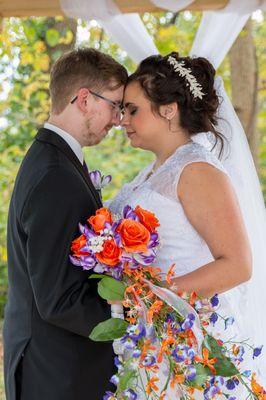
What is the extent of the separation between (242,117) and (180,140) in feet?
9.05

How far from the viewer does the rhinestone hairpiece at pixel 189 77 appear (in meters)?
3.20

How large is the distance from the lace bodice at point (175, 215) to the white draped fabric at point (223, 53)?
360 mm

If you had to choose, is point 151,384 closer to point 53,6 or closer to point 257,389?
point 257,389

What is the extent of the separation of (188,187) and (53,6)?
1.47 m

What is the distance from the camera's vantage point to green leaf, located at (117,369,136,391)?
246 centimetres

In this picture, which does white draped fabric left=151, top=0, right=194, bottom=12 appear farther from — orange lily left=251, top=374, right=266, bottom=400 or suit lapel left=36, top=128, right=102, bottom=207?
orange lily left=251, top=374, right=266, bottom=400

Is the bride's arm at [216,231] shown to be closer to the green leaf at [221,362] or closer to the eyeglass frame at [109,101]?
the green leaf at [221,362]

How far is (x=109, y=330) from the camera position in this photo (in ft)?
8.34

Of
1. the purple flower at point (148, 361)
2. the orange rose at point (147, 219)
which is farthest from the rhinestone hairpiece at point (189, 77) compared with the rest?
the purple flower at point (148, 361)

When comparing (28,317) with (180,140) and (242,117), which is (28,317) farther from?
(242,117)

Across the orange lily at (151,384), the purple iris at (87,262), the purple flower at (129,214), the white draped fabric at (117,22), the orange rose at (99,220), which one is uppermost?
the white draped fabric at (117,22)

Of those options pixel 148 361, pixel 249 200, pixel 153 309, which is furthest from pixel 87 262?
pixel 249 200

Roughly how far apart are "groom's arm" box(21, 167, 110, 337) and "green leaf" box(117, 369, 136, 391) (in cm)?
30

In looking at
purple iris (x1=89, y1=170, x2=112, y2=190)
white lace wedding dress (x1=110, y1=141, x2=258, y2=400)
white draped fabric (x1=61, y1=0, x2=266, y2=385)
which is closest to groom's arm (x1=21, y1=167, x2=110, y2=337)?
white lace wedding dress (x1=110, y1=141, x2=258, y2=400)
